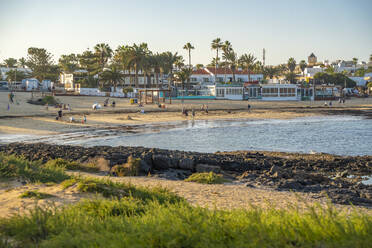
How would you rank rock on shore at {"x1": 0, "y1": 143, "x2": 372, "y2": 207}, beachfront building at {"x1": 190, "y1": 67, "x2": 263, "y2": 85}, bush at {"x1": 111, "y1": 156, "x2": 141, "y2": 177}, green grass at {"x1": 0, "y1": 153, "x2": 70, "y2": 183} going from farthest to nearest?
1. beachfront building at {"x1": 190, "y1": 67, "x2": 263, "y2": 85}
2. bush at {"x1": 111, "y1": 156, "x2": 141, "y2": 177}
3. rock on shore at {"x1": 0, "y1": 143, "x2": 372, "y2": 207}
4. green grass at {"x1": 0, "y1": 153, "x2": 70, "y2": 183}

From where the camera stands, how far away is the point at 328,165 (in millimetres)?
18000

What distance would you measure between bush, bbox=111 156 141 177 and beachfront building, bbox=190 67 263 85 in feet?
279

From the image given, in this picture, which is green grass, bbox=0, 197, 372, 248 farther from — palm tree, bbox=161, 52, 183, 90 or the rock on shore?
palm tree, bbox=161, 52, 183, 90

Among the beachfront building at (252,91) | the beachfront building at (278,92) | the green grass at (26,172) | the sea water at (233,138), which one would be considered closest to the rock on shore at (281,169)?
the green grass at (26,172)

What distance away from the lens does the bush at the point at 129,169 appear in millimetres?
13773

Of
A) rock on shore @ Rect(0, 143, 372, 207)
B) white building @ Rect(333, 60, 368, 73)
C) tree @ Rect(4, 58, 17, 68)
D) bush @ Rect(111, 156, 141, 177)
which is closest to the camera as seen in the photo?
rock on shore @ Rect(0, 143, 372, 207)

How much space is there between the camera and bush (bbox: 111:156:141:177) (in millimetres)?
13773

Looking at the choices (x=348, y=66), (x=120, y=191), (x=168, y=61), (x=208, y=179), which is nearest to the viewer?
(x=120, y=191)

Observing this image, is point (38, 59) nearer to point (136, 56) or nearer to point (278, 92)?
point (136, 56)

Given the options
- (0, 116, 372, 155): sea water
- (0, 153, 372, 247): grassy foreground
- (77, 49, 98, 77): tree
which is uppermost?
(77, 49, 98, 77): tree

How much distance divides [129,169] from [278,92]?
71032 mm

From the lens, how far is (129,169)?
1388 centimetres

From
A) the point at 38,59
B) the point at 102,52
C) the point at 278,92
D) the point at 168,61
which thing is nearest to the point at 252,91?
the point at 278,92

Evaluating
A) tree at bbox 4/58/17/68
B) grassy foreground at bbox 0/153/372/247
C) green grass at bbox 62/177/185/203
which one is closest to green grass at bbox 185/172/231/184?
green grass at bbox 62/177/185/203
